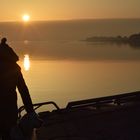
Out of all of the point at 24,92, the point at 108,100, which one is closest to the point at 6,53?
the point at 24,92

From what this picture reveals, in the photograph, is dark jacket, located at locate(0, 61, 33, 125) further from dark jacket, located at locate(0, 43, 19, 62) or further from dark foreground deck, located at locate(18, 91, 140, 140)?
dark foreground deck, located at locate(18, 91, 140, 140)

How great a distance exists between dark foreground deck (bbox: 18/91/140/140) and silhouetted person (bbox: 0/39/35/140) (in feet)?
5.46

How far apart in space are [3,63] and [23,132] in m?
1.44

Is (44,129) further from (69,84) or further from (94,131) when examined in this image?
(69,84)

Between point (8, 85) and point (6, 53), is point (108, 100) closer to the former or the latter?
point (8, 85)

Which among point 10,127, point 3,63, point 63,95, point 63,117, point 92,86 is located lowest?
point 10,127

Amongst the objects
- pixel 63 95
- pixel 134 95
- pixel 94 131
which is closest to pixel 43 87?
pixel 63 95

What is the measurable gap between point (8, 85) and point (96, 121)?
12.2ft

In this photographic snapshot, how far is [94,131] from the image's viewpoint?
1143cm

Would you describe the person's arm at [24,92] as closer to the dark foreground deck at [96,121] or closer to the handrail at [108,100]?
the dark foreground deck at [96,121]

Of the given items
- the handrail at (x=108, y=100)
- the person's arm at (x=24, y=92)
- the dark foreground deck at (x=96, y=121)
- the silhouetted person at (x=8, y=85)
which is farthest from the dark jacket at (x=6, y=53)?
the handrail at (x=108, y=100)

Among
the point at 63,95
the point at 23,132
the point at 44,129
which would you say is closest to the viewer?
the point at 23,132

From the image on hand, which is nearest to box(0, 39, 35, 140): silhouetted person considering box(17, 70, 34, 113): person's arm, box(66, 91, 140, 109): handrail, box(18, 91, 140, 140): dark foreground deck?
→ box(17, 70, 34, 113): person's arm

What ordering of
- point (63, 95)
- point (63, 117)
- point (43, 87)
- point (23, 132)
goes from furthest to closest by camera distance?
point (43, 87)
point (63, 95)
point (63, 117)
point (23, 132)
